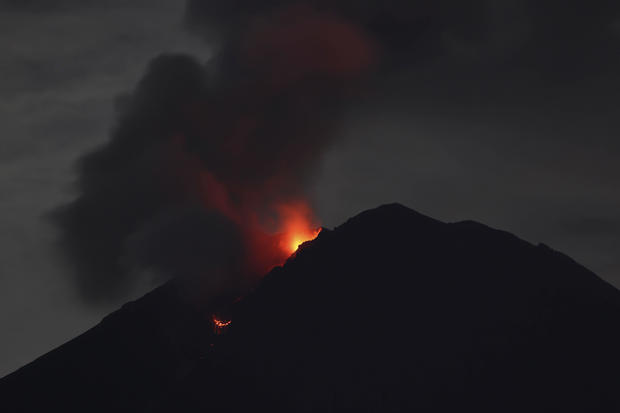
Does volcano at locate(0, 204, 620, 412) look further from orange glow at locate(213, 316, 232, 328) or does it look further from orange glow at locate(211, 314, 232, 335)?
orange glow at locate(213, 316, 232, 328)

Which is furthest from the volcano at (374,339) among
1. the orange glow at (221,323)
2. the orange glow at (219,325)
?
the orange glow at (221,323)

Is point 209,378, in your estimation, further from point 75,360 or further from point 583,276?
point 583,276

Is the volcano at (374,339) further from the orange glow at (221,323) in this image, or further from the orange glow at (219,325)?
the orange glow at (221,323)

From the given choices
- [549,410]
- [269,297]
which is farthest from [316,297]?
[549,410]

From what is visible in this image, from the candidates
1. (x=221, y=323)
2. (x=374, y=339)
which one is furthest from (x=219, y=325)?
(x=374, y=339)

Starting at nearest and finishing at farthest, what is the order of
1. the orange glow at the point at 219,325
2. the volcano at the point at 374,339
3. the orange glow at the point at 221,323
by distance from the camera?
the volcano at the point at 374,339 < the orange glow at the point at 219,325 < the orange glow at the point at 221,323

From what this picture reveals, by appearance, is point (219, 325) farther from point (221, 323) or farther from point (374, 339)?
point (374, 339)

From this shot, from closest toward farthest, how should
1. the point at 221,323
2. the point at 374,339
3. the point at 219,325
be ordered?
1. the point at 374,339
2. the point at 219,325
3. the point at 221,323

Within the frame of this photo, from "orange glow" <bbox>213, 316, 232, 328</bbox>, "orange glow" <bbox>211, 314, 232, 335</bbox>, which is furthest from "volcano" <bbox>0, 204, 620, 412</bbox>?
"orange glow" <bbox>213, 316, 232, 328</bbox>
